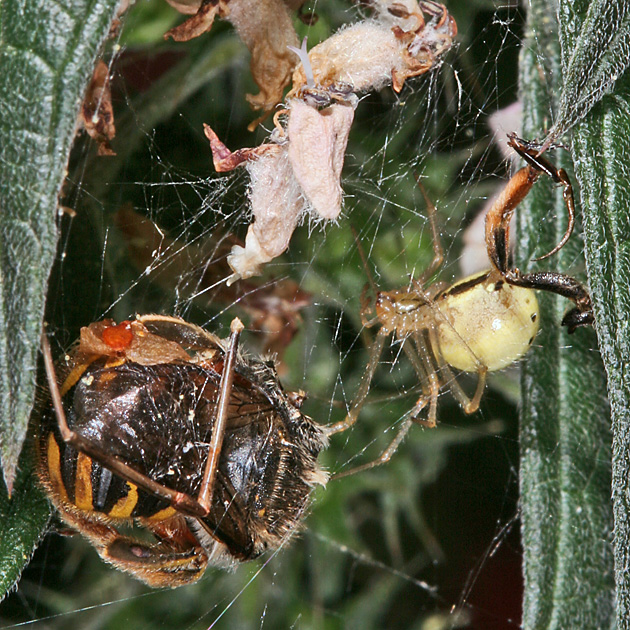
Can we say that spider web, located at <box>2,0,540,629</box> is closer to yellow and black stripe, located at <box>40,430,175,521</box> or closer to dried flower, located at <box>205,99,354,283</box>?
dried flower, located at <box>205,99,354,283</box>

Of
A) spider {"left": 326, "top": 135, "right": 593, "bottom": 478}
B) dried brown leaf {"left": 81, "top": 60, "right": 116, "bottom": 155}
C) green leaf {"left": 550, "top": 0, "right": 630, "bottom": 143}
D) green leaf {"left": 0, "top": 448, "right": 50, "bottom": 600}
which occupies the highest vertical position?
dried brown leaf {"left": 81, "top": 60, "right": 116, "bottom": 155}

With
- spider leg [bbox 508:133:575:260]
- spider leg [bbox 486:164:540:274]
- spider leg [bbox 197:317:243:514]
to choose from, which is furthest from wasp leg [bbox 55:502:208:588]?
spider leg [bbox 508:133:575:260]

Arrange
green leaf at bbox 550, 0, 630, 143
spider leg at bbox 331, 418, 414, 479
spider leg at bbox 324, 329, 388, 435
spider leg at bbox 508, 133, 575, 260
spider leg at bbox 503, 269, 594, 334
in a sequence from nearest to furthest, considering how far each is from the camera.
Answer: green leaf at bbox 550, 0, 630, 143, spider leg at bbox 508, 133, 575, 260, spider leg at bbox 503, 269, 594, 334, spider leg at bbox 324, 329, 388, 435, spider leg at bbox 331, 418, 414, 479

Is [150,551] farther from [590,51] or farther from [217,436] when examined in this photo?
[590,51]

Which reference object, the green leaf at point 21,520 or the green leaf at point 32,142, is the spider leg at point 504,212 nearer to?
the green leaf at point 32,142

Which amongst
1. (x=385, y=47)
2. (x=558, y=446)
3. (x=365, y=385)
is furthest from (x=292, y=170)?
(x=558, y=446)

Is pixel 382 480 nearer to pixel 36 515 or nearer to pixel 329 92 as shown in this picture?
pixel 36 515
